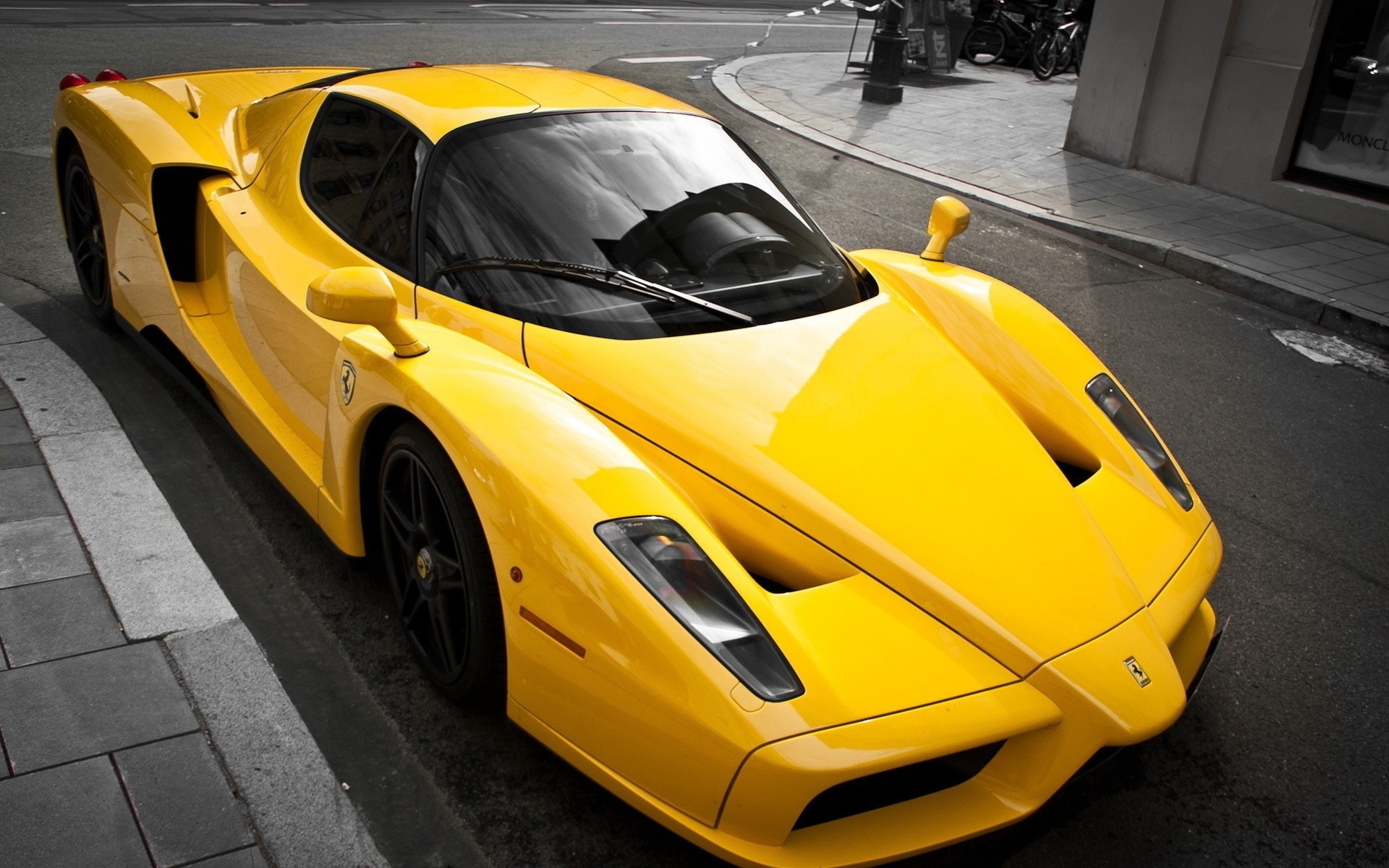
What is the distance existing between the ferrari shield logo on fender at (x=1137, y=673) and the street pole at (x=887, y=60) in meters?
10.2

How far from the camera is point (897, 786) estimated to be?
206cm

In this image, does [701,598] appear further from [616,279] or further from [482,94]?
[482,94]

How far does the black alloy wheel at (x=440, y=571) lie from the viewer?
2326mm

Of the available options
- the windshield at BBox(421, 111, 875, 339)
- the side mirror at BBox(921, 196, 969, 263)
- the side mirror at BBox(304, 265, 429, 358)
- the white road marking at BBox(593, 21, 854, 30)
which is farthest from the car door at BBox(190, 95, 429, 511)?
the white road marking at BBox(593, 21, 854, 30)

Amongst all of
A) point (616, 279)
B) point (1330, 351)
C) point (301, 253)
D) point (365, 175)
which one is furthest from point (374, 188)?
point (1330, 351)

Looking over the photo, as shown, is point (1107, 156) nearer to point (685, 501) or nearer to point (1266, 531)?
point (1266, 531)

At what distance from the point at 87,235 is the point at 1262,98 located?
7.98m

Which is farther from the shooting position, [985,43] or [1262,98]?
[985,43]

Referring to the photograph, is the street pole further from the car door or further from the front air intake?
the front air intake

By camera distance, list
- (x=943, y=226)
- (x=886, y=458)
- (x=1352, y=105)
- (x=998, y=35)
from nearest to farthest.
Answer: (x=886, y=458), (x=943, y=226), (x=1352, y=105), (x=998, y=35)

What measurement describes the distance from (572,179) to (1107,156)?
773 cm

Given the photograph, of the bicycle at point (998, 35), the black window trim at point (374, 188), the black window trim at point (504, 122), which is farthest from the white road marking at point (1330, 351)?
the bicycle at point (998, 35)

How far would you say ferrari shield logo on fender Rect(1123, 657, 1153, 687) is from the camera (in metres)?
2.17

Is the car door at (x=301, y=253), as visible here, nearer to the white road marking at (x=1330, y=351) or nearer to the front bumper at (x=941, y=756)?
the front bumper at (x=941, y=756)
